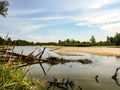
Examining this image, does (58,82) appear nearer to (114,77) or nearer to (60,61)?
(114,77)

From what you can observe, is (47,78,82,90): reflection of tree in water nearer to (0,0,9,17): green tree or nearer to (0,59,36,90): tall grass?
(0,59,36,90): tall grass

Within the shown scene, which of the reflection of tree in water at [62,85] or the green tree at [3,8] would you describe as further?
the green tree at [3,8]

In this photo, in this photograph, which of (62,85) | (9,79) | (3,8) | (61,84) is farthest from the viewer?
(3,8)

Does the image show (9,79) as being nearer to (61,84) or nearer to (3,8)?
(61,84)

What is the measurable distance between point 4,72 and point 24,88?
1.20m

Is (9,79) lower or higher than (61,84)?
higher

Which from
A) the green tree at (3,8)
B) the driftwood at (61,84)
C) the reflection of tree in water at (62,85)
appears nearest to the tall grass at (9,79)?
the reflection of tree in water at (62,85)

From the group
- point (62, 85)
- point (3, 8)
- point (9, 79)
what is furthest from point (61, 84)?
point (3, 8)

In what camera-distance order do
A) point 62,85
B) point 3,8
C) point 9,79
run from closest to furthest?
point 9,79 < point 62,85 < point 3,8

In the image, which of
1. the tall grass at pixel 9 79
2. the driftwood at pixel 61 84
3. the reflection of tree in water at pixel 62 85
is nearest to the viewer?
the tall grass at pixel 9 79

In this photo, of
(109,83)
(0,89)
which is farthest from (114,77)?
(0,89)

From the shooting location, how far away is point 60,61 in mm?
34438

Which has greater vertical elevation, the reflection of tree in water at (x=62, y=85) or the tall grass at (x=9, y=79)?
the tall grass at (x=9, y=79)

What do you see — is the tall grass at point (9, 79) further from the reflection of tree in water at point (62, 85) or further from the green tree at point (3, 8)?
the green tree at point (3, 8)
